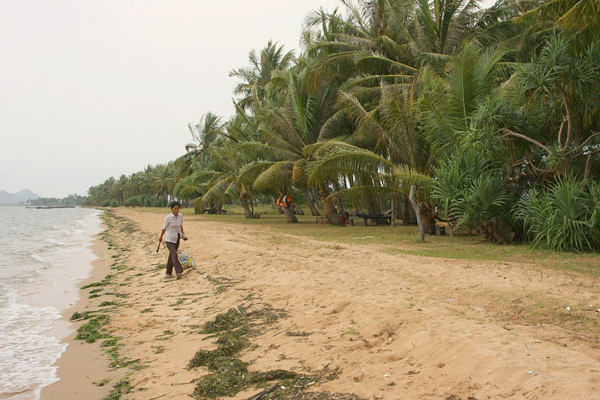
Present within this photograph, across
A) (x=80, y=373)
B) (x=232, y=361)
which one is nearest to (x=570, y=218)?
(x=232, y=361)

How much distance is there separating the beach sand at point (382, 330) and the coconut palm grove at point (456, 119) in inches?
150

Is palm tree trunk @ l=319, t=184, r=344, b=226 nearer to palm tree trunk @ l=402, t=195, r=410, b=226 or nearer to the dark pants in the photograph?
A: palm tree trunk @ l=402, t=195, r=410, b=226

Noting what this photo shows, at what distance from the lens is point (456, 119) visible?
1258 cm

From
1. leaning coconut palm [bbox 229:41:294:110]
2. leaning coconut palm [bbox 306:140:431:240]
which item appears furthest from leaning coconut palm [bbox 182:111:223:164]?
leaning coconut palm [bbox 306:140:431:240]

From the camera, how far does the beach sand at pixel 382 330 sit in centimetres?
334

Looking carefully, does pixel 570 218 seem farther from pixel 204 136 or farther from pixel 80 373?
pixel 204 136

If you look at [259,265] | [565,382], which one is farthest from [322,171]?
[565,382]

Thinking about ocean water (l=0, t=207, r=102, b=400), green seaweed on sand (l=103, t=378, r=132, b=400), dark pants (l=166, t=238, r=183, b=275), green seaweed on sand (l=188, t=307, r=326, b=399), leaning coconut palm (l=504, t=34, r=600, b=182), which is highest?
leaning coconut palm (l=504, t=34, r=600, b=182)

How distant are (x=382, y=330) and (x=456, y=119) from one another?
9.53 meters

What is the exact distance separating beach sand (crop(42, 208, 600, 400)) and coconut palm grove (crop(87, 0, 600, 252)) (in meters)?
3.81

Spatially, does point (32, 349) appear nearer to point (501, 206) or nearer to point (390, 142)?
point (501, 206)

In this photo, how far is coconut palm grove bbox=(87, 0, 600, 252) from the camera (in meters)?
10.2

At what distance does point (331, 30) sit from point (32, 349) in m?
19.3

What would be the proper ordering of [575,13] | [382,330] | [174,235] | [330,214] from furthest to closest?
[330,214] → [174,235] → [575,13] → [382,330]
